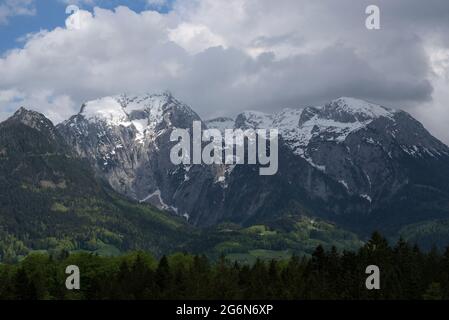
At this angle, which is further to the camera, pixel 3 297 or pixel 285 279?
pixel 285 279

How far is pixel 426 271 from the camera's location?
A: 18938 centimetres

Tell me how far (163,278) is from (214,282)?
19.4 meters

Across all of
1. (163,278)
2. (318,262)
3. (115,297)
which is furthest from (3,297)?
(318,262)
